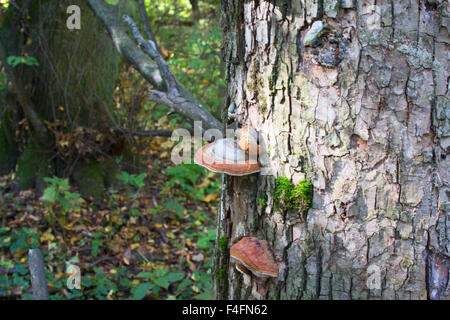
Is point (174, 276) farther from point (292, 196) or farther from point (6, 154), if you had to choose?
point (6, 154)

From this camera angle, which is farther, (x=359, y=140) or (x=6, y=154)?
(x=6, y=154)

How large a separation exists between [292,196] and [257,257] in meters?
0.35

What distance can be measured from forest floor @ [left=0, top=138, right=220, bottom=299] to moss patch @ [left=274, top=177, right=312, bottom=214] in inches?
93.8

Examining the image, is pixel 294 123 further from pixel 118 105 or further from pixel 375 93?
pixel 118 105

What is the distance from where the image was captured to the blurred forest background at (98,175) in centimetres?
484

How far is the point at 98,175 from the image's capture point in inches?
253

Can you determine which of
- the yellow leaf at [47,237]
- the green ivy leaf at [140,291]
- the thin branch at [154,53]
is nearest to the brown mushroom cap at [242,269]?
the thin branch at [154,53]

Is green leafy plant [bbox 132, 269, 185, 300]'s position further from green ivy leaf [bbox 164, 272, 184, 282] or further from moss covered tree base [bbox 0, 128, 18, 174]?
moss covered tree base [bbox 0, 128, 18, 174]

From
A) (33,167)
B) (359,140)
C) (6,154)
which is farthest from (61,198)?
(359,140)

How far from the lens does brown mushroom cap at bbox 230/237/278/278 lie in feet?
5.58

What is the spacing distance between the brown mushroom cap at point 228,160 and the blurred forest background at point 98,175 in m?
2.86

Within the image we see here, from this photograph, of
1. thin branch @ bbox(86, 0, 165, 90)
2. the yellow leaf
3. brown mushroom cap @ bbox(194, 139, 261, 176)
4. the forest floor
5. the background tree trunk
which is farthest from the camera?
the background tree trunk

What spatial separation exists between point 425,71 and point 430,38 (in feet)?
0.42

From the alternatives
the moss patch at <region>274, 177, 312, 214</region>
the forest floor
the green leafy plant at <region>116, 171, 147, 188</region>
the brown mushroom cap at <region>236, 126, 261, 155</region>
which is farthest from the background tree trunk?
the moss patch at <region>274, 177, 312, 214</region>
